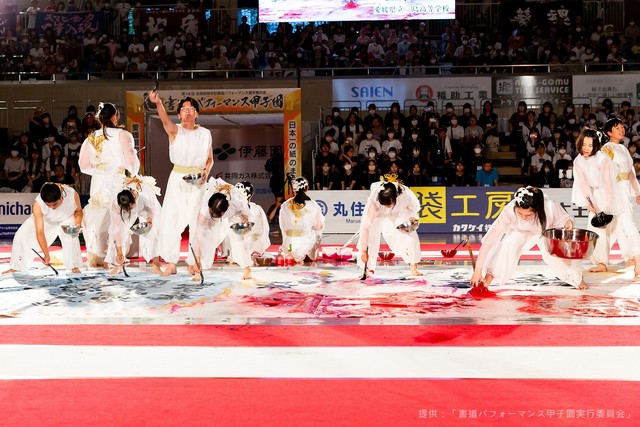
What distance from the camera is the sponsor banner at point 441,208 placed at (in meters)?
12.6

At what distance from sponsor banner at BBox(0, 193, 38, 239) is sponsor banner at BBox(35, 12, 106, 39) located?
4941 mm

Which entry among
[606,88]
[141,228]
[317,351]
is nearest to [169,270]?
[141,228]

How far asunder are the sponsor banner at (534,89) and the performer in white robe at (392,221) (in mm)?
8651

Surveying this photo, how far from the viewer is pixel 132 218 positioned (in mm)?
7141

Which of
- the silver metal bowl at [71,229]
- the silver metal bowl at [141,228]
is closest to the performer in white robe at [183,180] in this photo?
the silver metal bowl at [141,228]

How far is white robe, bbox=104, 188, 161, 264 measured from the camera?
709 centimetres

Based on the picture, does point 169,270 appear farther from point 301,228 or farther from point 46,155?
point 46,155

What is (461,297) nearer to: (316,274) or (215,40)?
(316,274)

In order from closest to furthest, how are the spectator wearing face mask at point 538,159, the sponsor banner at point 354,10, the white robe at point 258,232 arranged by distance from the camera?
1. the white robe at point 258,232
2. the spectator wearing face mask at point 538,159
3. the sponsor banner at point 354,10

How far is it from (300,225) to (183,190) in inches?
58.4

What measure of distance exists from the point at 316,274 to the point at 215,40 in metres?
10.7

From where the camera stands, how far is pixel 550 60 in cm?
1552

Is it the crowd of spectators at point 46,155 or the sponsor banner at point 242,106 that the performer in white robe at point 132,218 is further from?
the crowd of spectators at point 46,155

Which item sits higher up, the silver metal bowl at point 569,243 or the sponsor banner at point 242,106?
the sponsor banner at point 242,106
